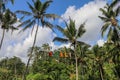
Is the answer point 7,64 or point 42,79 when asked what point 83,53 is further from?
point 7,64

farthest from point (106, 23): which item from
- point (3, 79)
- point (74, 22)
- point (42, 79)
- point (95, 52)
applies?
point (3, 79)

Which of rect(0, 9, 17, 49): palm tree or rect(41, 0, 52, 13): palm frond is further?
rect(0, 9, 17, 49): palm tree

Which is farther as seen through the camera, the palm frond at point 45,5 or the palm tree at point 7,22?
the palm tree at point 7,22

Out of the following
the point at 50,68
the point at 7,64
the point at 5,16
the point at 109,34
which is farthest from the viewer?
the point at 7,64

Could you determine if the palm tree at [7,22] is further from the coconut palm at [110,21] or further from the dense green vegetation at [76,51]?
the coconut palm at [110,21]

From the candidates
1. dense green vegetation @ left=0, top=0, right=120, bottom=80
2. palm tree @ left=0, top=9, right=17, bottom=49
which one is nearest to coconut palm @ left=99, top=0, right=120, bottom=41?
dense green vegetation @ left=0, top=0, right=120, bottom=80

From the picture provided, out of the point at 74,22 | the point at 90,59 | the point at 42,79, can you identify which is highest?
the point at 74,22

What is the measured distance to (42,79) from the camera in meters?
48.5

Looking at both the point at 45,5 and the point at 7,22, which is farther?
the point at 7,22

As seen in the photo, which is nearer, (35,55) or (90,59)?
(90,59)

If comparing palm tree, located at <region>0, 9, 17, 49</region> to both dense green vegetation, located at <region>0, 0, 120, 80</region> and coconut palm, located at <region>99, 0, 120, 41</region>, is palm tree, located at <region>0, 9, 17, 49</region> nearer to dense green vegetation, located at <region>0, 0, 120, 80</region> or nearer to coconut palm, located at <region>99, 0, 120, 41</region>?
dense green vegetation, located at <region>0, 0, 120, 80</region>

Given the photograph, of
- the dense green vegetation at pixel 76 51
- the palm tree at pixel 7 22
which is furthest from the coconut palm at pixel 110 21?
the palm tree at pixel 7 22

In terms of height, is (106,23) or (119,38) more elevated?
(106,23)

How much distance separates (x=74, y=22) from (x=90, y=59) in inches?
748
